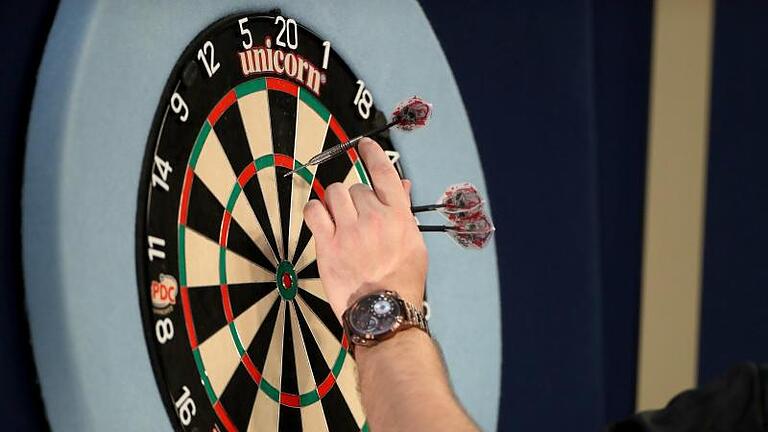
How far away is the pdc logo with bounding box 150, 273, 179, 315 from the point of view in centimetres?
93

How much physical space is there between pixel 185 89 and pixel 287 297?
0.79 ft

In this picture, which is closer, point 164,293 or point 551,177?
point 164,293

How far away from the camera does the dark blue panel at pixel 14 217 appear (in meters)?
0.87

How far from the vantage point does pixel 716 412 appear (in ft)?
2.74

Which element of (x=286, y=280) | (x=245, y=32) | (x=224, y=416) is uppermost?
(x=245, y=32)

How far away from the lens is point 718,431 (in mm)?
828

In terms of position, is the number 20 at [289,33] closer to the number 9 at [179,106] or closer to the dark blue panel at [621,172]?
the number 9 at [179,106]

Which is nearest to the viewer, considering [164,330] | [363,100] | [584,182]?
[164,330]

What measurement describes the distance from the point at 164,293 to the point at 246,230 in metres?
0.13

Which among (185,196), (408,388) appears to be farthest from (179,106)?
(408,388)

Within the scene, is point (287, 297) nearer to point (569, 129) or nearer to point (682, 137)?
point (569, 129)

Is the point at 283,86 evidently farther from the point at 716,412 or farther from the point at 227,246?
the point at 716,412

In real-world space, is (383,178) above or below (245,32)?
below

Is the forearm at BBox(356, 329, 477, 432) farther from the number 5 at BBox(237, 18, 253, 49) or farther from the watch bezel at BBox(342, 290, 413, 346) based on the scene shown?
the number 5 at BBox(237, 18, 253, 49)
